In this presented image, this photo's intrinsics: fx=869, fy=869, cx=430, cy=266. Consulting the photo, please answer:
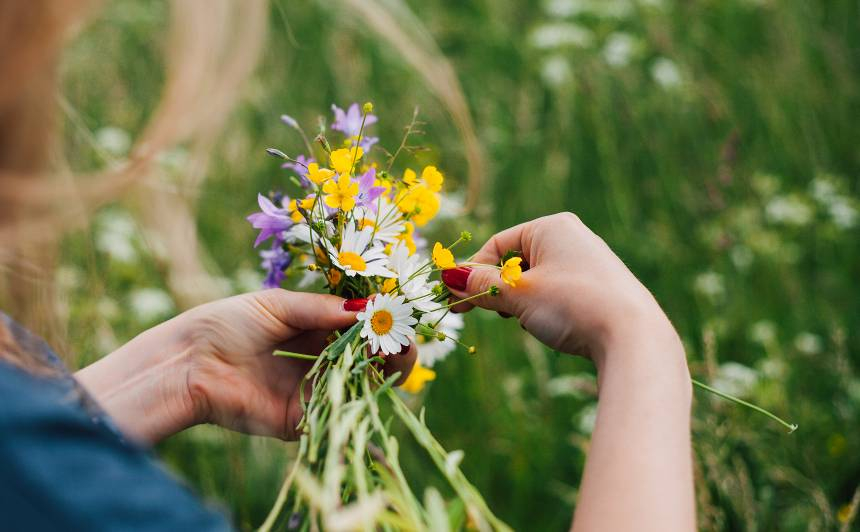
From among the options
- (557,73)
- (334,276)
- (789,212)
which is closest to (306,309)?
(334,276)

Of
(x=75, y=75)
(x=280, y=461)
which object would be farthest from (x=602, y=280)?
(x=75, y=75)

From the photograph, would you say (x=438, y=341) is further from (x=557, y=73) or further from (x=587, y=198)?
(x=557, y=73)

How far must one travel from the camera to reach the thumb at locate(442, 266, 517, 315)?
969 mm

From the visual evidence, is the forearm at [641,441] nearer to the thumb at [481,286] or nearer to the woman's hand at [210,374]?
the thumb at [481,286]

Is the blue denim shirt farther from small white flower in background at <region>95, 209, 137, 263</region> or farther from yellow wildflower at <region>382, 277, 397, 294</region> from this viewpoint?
small white flower in background at <region>95, 209, 137, 263</region>

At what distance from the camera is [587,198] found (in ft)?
8.57

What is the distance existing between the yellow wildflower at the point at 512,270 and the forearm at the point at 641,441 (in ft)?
0.40

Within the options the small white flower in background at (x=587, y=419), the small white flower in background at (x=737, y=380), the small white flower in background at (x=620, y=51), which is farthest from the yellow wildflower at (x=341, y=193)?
the small white flower in background at (x=620, y=51)

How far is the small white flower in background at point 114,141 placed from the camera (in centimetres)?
240

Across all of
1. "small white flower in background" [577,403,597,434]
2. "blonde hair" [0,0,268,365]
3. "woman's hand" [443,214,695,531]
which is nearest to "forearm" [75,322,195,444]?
"blonde hair" [0,0,268,365]

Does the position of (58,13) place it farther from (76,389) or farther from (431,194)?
(431,194)

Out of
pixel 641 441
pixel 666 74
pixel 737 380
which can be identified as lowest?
pixel 737 380

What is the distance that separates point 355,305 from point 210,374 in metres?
0.23

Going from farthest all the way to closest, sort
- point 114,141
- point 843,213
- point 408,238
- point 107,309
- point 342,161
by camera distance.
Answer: point 114,141, point 843,213, point 107,309, point 408,238, point 342,161
